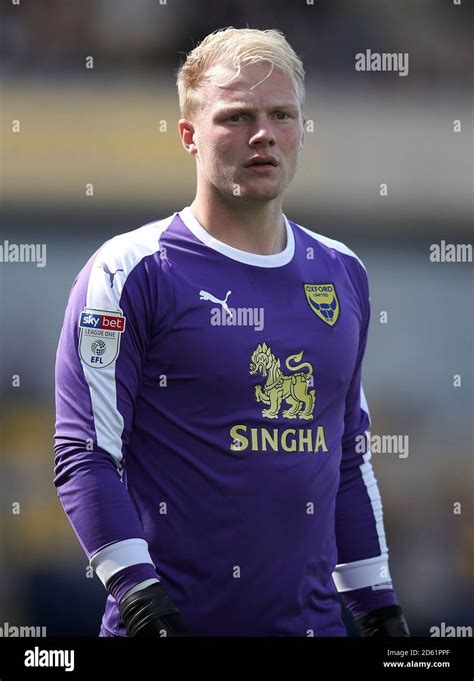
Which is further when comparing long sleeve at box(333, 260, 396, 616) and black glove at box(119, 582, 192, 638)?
long sleeve at box(333, 260, 396, 616)

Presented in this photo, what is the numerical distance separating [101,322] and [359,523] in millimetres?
795

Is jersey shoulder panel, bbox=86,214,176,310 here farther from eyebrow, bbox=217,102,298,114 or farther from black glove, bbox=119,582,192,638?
black glove, bbox=119,582,192,638

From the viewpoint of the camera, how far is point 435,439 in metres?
4.11

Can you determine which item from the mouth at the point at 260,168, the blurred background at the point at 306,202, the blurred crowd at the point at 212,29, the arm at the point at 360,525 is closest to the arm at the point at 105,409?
the mouth at the point at 260,168

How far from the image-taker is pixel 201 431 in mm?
1877

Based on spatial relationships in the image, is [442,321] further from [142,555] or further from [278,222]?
[142,555]

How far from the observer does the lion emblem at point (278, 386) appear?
191 cm

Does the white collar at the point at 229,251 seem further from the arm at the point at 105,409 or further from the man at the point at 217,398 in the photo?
the arm at the point at 105,409

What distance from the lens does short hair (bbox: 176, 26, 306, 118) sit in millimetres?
1992

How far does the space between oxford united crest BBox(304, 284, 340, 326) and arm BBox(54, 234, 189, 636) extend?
353mm

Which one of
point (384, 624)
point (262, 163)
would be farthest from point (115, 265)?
point (384, 624)

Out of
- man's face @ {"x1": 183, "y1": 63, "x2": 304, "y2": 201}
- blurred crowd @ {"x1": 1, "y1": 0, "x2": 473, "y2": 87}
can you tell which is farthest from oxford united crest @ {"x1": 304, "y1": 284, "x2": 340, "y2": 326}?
blurred crowd @ {"x1": 1, "y1": 0, "x2": 473, "y2": 87}

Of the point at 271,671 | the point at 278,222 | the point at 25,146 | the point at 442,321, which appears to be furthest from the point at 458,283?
the point at 271,671

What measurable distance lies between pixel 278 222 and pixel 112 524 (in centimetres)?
75
